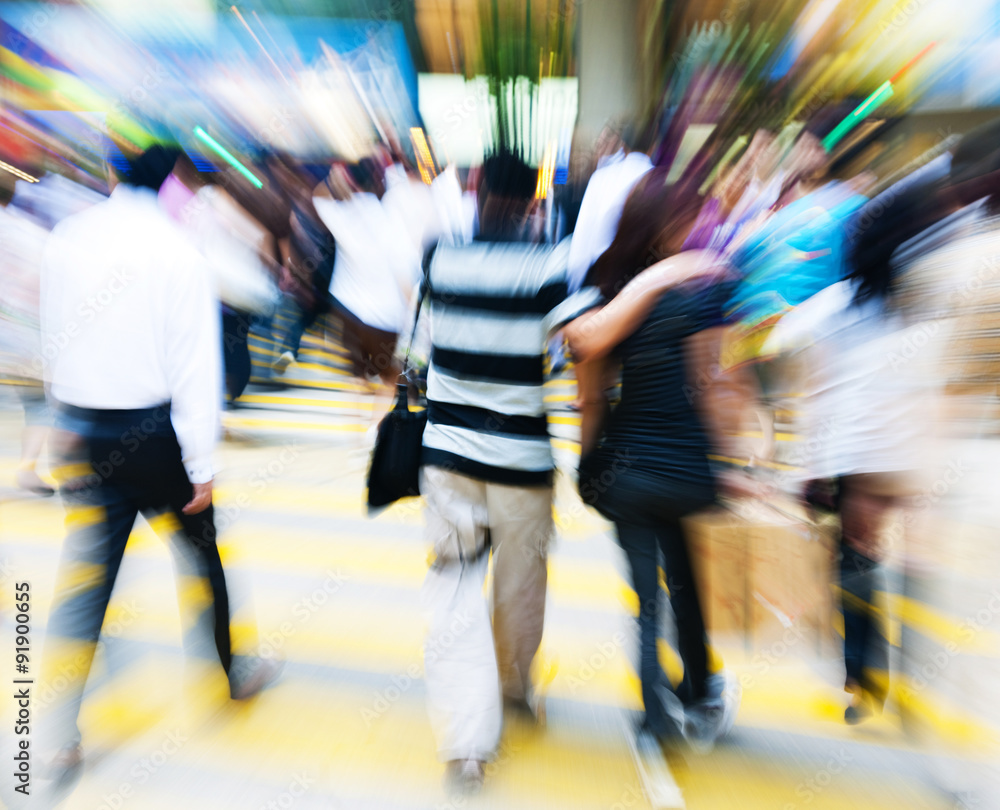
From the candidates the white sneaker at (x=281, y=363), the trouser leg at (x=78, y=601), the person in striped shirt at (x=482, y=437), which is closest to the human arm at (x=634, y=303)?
the person in striped shirt at (x=482, y=437)

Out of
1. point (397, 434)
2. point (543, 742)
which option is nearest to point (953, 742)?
point (543, 742)

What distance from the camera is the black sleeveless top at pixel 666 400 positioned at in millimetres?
1886

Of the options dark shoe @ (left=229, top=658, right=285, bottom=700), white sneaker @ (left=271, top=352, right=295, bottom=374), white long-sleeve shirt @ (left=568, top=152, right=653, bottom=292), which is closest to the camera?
white long-sleeve shirt @ (left=568, top=152, right=653, bottom=292)

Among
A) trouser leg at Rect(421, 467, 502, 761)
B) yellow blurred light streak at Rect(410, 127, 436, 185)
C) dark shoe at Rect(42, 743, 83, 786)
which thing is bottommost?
dark shoe at Rect(42, 743, 83, 786)

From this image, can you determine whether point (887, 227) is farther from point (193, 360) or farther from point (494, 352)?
point (193, 360)

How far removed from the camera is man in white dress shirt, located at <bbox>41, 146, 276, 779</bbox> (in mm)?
1927

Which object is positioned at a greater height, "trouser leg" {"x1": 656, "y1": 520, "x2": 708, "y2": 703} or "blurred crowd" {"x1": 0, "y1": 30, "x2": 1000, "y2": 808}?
"blurred crowd" {"x1": 0, "y1": 30, "x2": 1000, "y2": 808}

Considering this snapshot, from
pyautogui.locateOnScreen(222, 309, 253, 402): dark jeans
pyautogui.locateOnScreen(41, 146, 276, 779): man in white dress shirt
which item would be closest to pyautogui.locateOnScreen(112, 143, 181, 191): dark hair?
pyautogui.locateOnScreen(41, 146, 276, 779): man in white dress shirt

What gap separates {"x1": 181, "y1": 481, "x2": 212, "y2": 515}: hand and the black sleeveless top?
125 cm

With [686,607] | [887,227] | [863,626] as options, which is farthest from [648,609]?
[887,227]

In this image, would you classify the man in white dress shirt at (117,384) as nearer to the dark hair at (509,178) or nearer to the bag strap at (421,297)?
the bag strap at (421,297)

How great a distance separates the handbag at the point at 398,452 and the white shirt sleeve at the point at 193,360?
1.65ft

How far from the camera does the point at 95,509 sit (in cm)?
210

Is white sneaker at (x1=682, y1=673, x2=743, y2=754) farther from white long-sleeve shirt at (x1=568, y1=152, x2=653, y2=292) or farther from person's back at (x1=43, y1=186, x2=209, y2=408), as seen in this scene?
person's back at (x1=43, y1=186, x2=209, y2=408)
